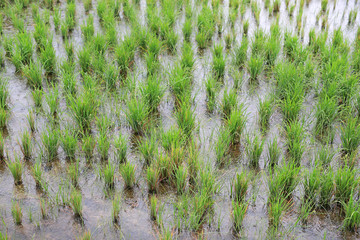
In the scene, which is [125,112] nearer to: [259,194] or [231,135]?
[231,135]

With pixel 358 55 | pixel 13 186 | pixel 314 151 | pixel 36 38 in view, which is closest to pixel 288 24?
pixel 358 55

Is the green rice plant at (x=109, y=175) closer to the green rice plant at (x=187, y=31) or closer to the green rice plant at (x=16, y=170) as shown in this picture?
the green rice plant at (x=16, y=170)

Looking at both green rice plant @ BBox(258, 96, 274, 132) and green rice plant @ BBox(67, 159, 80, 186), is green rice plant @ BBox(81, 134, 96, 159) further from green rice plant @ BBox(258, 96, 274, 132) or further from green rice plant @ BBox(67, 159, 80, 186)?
green rice plant @ BBox(258, 96, 274, 132)

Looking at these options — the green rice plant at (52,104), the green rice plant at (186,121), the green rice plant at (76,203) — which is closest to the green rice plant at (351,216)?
the green rice plant at (186,121)

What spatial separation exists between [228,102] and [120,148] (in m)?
1.10

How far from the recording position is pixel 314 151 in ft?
9.91

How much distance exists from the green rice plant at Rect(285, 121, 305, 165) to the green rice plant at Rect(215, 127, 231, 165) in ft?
1.51

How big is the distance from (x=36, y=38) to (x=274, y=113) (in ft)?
9.82

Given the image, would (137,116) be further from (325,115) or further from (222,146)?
(325,115)

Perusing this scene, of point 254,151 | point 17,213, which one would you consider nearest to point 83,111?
point 17,213

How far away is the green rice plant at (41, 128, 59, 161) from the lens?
2.90 m

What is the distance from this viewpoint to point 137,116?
320 cm

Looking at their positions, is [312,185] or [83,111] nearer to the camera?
[312,185]

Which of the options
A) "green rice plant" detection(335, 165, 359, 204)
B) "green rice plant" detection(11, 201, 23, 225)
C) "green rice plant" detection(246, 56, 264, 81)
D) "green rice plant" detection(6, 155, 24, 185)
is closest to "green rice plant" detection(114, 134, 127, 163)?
"green rice plant" detection(6, 155, 24, 185)
